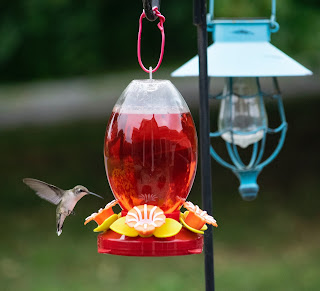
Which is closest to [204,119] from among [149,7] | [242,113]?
[149,7]

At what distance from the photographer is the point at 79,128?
43.5 feet

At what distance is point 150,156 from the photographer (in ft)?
8.61

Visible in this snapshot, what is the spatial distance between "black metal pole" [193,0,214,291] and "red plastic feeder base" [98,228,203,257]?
0.44 metres

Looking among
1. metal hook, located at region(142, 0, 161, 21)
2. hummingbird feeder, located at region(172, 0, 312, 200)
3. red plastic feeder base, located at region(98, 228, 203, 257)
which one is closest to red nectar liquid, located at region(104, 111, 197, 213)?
red plastic feeder base, located at region(98, 228, 203, 257)

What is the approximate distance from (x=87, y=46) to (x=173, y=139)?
8.28 m

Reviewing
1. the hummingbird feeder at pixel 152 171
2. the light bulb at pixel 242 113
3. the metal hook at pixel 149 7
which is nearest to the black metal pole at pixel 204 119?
the hummingbird feeder at pixel 152 171

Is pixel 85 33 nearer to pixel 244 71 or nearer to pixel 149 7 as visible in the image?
pixel 244 71

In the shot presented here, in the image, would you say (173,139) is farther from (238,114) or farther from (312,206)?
(312,206)

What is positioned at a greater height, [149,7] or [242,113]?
[149,7]

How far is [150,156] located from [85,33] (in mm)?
8247

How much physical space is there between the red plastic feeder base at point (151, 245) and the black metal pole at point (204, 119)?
443 millimetres

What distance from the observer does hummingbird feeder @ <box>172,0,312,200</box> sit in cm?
388

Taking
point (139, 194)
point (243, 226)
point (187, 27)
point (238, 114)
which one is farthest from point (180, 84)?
point (139, 194)

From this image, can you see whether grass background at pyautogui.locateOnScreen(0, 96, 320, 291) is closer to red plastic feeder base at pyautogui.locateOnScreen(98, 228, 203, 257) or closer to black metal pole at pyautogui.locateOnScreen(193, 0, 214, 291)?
black metal pole at pyautogui.locateOnScreen(193, 0, 214, 291)
